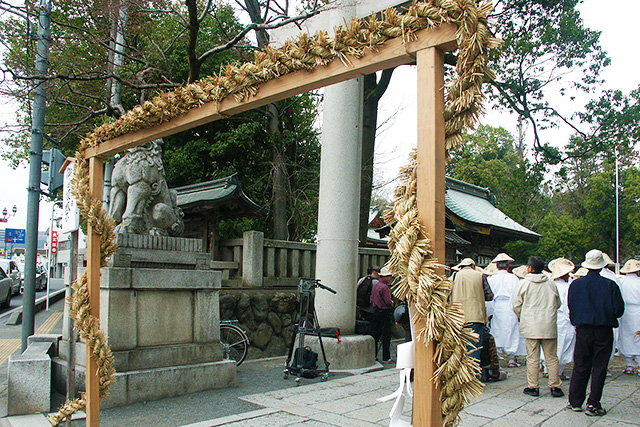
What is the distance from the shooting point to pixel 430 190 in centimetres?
263

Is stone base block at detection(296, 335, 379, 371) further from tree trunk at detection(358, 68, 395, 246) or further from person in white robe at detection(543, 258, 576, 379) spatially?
tree trunk at detection(358, 68, 395, 246)

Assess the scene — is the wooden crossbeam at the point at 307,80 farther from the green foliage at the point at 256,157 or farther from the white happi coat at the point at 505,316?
the green foliage at the point at 256,157

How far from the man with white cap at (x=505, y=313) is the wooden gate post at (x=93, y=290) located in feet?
24.1

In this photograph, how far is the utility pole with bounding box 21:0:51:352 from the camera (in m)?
7.80

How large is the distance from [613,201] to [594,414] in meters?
28.7

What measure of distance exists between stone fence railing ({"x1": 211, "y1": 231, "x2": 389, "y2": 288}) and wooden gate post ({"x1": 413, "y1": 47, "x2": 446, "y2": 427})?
25.2ft

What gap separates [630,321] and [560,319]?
125 cm

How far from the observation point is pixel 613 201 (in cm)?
3005

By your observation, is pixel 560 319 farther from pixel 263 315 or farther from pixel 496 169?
pixel 496 169

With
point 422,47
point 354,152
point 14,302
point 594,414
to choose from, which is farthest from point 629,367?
point 14,302

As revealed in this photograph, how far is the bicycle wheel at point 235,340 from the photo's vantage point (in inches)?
330

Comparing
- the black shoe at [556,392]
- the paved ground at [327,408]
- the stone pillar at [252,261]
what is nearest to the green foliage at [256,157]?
the stone pillar at [252,261]

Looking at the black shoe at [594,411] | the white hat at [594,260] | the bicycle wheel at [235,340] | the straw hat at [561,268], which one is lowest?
the black shoe at [594,411]

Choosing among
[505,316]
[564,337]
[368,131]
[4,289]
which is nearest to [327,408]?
[564,337]
